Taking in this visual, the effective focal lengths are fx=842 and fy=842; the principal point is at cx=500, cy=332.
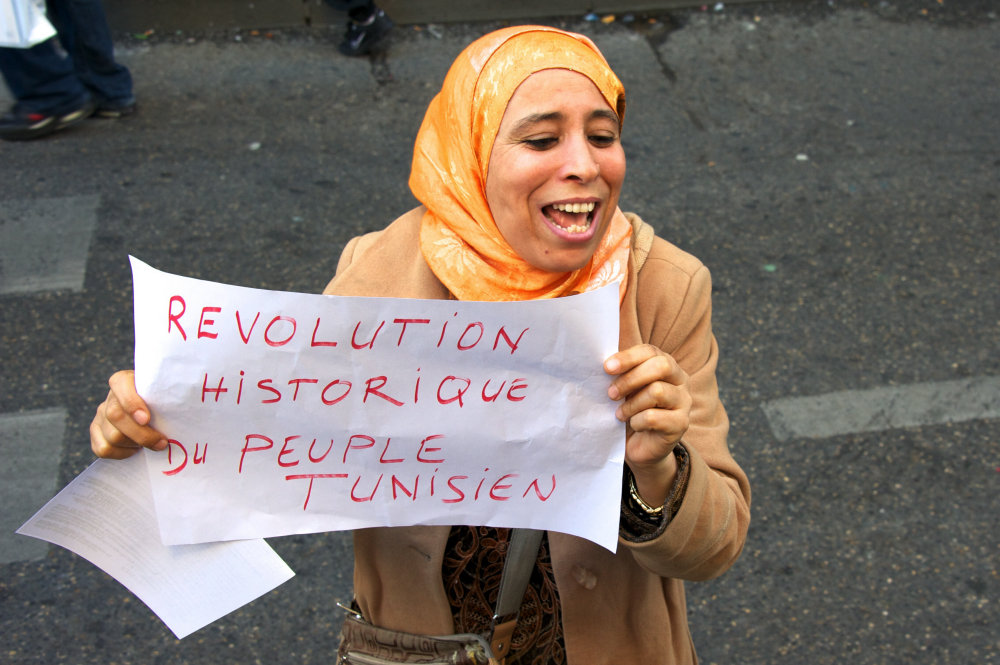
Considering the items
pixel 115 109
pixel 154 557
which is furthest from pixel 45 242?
pixel 154 557

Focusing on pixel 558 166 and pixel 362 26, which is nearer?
pixel 558 166

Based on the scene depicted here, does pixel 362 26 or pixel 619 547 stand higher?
pixel 619 547

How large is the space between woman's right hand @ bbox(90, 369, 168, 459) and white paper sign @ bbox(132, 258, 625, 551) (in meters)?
0.02

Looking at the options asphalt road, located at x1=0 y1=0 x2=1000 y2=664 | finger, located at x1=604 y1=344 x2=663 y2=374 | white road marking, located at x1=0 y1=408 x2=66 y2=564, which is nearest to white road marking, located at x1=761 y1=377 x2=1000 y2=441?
asphalt road, located at x1=0 y1=0 x2=1000 y2=664

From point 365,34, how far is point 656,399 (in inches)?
196

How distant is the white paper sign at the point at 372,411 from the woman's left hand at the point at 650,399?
3 centimetres

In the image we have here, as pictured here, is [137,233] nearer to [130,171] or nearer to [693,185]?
[130,171]

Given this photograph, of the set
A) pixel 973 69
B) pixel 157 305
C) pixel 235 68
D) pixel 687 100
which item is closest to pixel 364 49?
pixel 235 68

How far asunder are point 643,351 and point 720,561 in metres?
0.47

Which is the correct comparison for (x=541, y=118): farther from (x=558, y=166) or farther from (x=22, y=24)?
(x=22, y=24)

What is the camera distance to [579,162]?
1481mm

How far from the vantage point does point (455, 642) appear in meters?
1.67

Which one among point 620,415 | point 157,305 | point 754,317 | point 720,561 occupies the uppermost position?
point 157,305

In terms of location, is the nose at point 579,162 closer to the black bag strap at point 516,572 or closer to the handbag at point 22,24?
the black bag strap at point 516,572
